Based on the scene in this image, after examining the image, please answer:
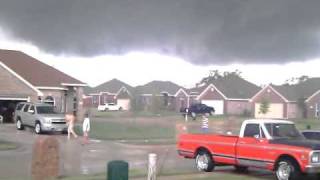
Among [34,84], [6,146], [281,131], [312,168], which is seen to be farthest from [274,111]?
[312,168]

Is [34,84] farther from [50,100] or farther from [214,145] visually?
[214,145]

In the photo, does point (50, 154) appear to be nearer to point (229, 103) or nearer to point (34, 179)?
point (34, 179)

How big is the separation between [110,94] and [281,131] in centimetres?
11049

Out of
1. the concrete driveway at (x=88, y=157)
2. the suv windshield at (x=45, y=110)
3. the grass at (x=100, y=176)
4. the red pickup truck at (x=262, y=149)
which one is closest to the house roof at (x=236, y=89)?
the suv windshield at (x=45, y=110)

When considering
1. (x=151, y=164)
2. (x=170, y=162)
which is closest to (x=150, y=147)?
(x=170, y=162)

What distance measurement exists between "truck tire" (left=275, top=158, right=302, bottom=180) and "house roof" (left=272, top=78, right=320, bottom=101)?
2985 inches

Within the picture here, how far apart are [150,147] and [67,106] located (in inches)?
933

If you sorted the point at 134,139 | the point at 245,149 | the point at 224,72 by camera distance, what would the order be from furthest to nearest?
the point at 224,72
the point at 134,139
the point at 245,149

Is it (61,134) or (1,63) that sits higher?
(1,63)

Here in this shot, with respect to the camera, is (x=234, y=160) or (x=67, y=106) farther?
(x=67, y=106)

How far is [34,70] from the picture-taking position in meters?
53.5

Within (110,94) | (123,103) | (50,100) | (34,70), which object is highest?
(110,94)

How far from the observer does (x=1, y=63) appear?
48.7 meters

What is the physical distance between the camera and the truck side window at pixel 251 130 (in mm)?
17828
